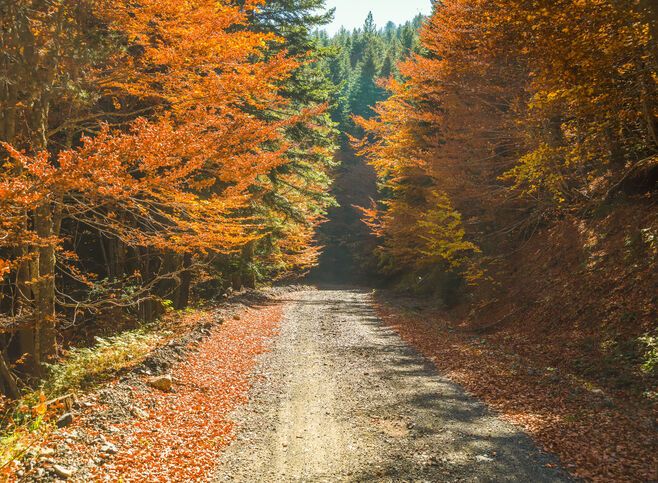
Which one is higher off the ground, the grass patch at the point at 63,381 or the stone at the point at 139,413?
the grass patch at the point at 63,381

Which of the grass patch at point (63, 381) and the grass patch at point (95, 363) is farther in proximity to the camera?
the grass patch at point (95, 363)

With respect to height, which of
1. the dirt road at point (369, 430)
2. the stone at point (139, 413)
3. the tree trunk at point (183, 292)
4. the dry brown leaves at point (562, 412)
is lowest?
the dirt road at point (369, 430)

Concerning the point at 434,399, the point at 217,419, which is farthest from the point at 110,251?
the point at 434,399

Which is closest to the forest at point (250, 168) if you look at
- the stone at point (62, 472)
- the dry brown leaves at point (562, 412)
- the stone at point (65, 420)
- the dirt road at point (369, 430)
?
the dry brown leaves at point (562, 412)

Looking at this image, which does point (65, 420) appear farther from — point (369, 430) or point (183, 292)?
point (183, 292)

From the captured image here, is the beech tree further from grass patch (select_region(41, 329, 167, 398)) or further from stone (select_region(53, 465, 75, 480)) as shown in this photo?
stone (select_region(53, 465, 75, 480))

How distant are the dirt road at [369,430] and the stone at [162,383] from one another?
167 cm

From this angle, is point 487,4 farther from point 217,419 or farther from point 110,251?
point 110,251

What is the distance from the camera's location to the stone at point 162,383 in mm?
8844

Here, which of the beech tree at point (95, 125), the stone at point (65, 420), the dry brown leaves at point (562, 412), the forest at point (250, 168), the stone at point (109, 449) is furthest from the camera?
the forest at point (250, 168)

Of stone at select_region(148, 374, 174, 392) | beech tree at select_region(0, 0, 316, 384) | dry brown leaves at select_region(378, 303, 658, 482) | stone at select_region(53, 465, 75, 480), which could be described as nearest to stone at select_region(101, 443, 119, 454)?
stone at select_region(53, 465, 75, 480)

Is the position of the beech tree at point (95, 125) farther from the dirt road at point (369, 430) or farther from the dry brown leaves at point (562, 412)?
the dry brown leaves at point (562, 412)

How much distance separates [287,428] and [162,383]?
2.98 meters

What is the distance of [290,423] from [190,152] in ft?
17.6
